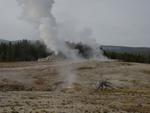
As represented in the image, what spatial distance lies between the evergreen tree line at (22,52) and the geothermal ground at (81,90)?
52.2 m

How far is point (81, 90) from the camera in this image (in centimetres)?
5553

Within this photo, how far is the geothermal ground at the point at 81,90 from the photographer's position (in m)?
→ 34.2

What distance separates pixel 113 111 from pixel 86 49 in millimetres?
98556

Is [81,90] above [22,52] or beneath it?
beneath

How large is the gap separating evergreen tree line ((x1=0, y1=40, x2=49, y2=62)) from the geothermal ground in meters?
52.2

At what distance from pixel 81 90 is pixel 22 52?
86133 millimetres

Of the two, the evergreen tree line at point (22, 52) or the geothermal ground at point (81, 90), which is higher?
the evergreen tree line at point (22, 52)

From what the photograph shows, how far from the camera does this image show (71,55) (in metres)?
123

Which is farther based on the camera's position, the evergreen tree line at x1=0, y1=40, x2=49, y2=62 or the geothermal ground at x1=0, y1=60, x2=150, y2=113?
the evergreen tree line at x1=0, y1=40, x2=49, y2=62

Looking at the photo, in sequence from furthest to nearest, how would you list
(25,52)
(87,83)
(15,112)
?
(25,52), (87,83), (15,112)

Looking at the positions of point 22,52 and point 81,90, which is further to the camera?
point 22,52

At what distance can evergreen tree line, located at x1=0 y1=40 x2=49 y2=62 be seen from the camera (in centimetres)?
13212

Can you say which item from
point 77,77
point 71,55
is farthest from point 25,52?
point 77,77

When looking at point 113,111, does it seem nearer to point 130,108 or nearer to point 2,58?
point 130,108
